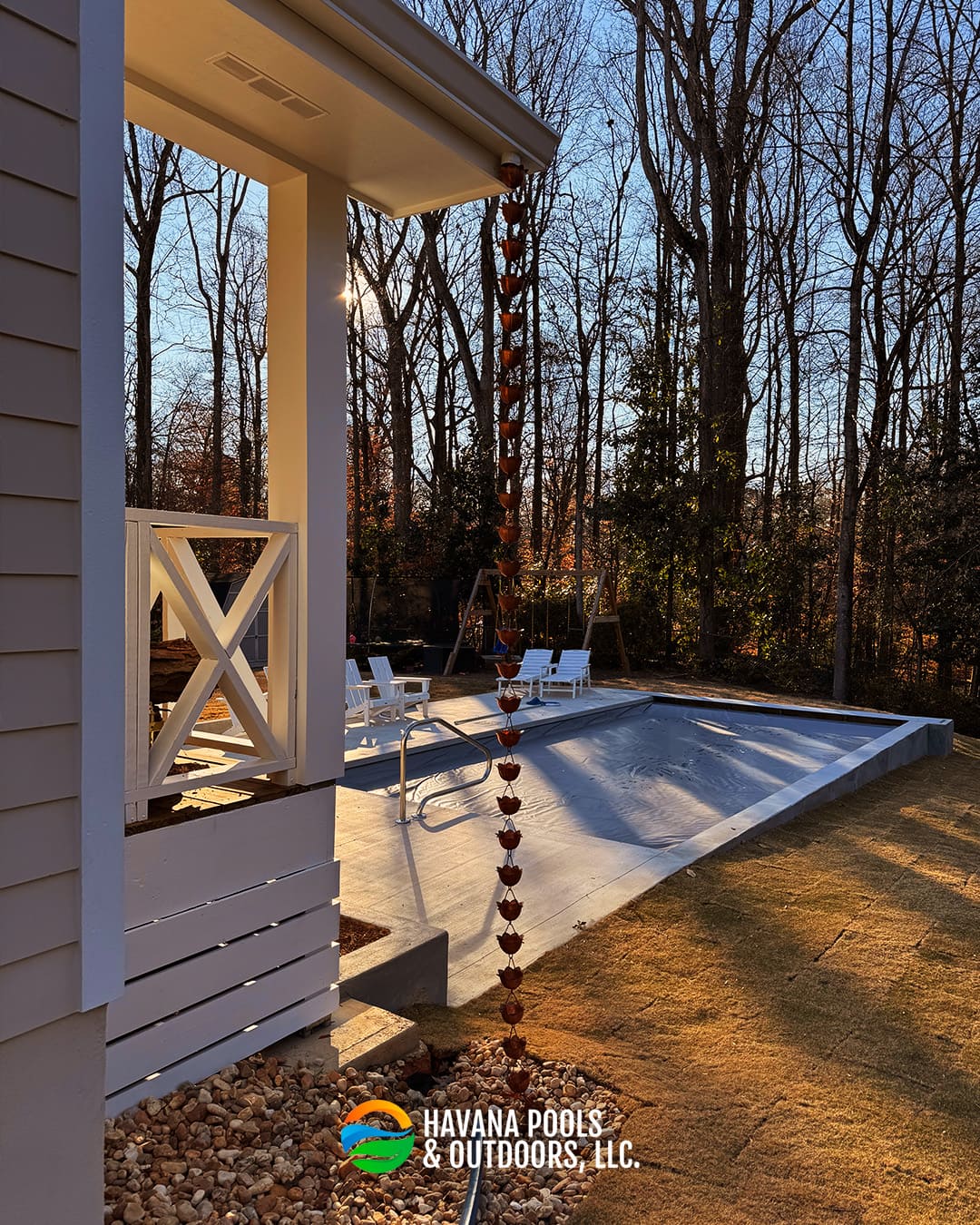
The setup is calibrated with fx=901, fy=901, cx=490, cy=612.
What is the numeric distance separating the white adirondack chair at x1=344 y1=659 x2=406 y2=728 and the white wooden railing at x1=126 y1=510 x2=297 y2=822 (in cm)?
572

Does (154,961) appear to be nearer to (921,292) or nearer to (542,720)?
(542,720)

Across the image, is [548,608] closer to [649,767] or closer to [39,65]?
[649,767]

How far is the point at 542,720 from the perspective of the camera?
9.38m

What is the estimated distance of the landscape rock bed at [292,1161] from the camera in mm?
1996

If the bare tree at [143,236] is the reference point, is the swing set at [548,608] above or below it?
below

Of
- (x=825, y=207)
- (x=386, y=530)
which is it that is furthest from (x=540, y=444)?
(x=825, y=207)

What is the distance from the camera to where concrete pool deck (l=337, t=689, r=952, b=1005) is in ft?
12.7

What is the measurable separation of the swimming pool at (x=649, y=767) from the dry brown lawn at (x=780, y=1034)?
1907 millimetres

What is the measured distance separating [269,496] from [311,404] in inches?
12.5

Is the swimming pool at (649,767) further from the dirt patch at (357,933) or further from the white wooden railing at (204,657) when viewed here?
the white wooden railing at (204,657)

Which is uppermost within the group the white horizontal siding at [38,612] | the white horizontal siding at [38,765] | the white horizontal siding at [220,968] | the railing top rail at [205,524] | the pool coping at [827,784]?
the railing top rail at [205,524]

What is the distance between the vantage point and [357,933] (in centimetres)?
340

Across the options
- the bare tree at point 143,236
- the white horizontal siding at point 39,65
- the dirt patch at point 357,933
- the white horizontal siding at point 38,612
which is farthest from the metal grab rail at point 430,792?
the bare tree at point 143,236

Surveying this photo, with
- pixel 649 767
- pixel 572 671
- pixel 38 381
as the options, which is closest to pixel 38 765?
pixel 38 381
